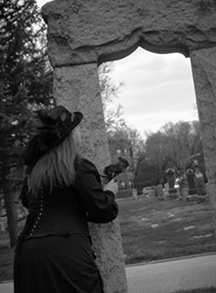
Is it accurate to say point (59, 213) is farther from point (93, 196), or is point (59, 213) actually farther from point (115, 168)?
point (115, 168)

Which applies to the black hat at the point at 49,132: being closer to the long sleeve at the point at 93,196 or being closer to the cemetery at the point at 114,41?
the long sleeve at the point at 93,196

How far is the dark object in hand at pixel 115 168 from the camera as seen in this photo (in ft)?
11.3

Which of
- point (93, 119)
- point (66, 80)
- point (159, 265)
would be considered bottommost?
point (159, 265)

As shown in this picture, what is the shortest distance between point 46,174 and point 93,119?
1.33m

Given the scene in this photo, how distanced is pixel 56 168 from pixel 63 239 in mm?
479

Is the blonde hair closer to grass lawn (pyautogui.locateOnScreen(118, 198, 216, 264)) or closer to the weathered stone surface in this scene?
the weathered stone surface

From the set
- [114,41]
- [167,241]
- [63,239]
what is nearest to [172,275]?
[167,241]

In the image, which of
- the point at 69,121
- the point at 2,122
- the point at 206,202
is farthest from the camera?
the point at 206,202

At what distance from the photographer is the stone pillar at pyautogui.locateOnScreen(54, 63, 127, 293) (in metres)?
3.72

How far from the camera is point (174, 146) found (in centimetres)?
6144

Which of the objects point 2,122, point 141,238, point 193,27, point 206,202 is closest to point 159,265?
point 141,238

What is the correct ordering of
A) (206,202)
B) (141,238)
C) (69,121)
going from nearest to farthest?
(69,121), (141,238), (206,202)

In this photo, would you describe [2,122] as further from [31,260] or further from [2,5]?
[31,260]

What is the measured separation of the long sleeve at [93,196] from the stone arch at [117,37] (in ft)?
3.84
